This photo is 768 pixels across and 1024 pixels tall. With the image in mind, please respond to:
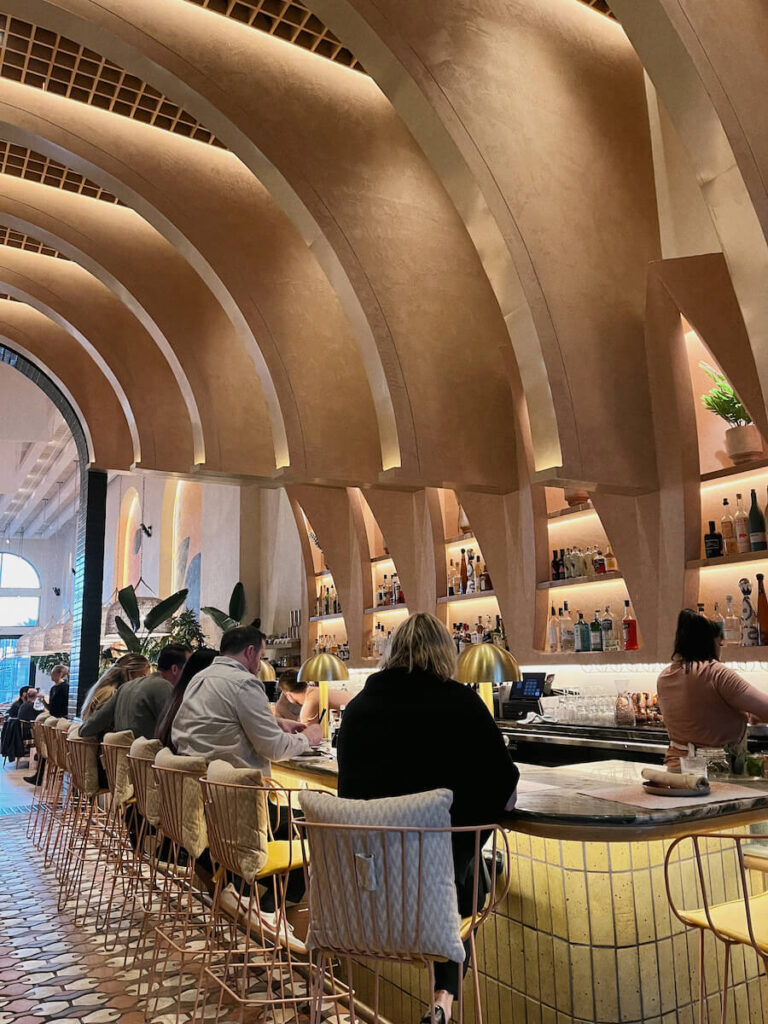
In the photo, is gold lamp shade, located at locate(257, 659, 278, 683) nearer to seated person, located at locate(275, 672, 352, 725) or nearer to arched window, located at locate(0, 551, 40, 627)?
seated person, located at locate(275, 672, 352, 725)

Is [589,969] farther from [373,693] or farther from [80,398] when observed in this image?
[80,398]

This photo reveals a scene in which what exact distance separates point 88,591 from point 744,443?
8.19 m

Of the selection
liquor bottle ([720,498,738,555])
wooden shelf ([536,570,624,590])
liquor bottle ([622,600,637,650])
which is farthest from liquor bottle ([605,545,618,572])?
liquor bottle ([720,498,738,555])

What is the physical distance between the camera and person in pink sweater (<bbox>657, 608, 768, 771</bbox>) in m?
3.23

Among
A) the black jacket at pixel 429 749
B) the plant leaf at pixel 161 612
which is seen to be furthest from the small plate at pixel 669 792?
the plant leaf at pixel 161 612

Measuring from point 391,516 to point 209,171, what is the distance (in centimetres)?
326

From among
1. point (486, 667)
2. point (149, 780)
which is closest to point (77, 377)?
point (149, 780)

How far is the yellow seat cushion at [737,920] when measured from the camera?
1978 mm

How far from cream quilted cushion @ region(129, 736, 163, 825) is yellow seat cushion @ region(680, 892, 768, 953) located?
245 cm

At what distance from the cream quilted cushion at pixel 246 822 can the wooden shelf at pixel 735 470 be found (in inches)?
128

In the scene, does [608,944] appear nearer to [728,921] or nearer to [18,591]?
[728,921]

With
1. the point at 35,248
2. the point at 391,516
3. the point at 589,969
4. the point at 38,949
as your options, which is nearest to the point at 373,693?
the point at 589,969

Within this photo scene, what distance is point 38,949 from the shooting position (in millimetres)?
4273

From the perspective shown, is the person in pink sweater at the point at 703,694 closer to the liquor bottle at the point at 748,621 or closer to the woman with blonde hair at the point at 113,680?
the liquor bottle at the point at 748,621
